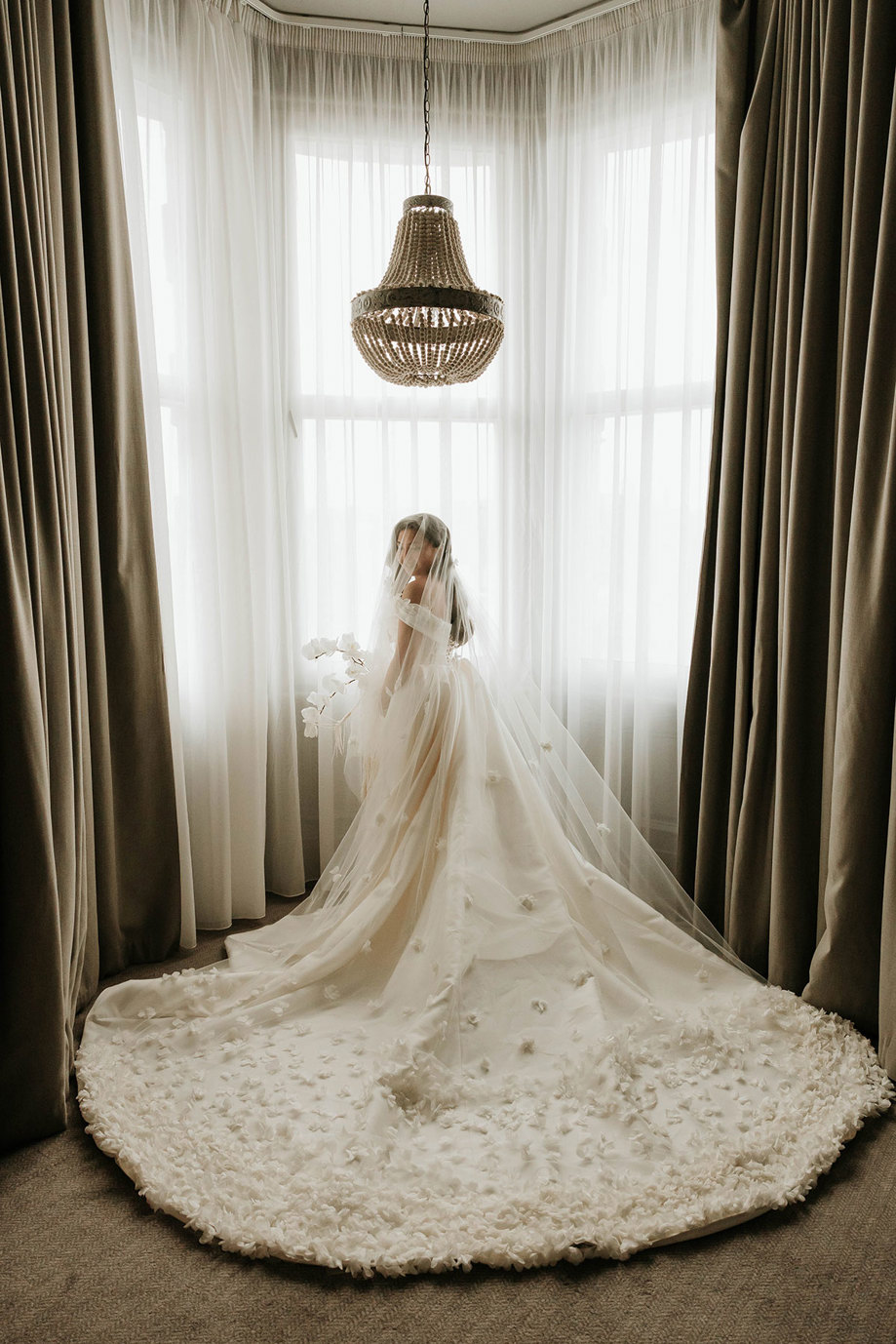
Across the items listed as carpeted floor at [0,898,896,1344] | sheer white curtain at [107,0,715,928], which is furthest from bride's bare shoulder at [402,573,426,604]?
carpeted floor at [0,898,896,1344]

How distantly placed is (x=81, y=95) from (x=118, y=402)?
0.83m

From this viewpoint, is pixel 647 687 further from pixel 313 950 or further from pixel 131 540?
pixel 131 540

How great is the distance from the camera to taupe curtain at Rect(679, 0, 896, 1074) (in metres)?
2.33

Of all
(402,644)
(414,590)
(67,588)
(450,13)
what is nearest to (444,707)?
(402,644)

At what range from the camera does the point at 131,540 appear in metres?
2.81

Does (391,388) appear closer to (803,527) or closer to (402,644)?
(402,644)

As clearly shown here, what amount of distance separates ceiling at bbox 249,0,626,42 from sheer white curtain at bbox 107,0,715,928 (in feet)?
A: 0.18

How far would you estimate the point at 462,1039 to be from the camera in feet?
7.13

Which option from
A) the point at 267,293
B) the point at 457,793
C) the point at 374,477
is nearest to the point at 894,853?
the point at 457,793

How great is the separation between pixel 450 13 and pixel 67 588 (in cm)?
256

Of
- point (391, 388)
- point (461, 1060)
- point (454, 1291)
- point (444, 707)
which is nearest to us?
point (454, 1291)

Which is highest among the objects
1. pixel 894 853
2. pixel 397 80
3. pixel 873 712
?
pixel 397 80

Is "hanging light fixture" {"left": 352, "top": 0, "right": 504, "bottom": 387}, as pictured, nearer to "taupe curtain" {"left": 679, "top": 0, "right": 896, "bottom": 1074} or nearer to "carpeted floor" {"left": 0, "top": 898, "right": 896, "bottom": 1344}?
"taupe curtain" {"left": 679, "top": 0, "right": 896, "bottom": 1074}

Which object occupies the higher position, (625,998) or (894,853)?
(894,853)
